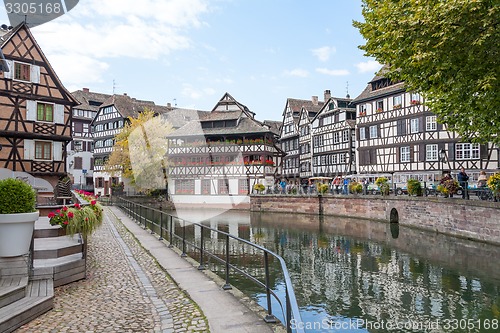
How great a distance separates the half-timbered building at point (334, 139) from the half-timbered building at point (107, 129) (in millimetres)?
24184

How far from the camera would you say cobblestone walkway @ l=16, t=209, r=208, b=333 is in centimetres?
633

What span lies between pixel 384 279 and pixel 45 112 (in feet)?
81.2

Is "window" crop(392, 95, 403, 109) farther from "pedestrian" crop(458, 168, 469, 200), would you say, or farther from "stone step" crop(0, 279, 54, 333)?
"stone step" crop(0, 279, 54, 333)

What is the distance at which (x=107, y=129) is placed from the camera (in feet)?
204

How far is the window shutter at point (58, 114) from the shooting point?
2939 centimetres

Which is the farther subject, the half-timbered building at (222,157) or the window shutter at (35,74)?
the half-timbered building at (222,157)

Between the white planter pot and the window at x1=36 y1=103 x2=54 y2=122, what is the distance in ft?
77.8

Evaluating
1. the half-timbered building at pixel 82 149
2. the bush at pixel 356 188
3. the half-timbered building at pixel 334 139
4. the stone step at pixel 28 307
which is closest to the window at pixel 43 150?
the stone step at pixel 28 307

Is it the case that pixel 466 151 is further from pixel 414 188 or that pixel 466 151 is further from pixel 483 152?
pixel 414 188

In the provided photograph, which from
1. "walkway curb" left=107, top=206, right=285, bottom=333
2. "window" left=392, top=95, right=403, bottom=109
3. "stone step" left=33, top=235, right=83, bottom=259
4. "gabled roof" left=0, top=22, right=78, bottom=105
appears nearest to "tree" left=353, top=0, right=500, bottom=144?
"walkway curb" left=107, top=206, right=285, bottom=333

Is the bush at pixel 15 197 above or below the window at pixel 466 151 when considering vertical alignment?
below

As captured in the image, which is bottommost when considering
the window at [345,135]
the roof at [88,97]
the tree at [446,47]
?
the tree at [446,47]

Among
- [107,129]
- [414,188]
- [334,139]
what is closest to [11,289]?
[414,188]

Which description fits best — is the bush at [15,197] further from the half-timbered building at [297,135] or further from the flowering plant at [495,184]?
the half-timbered building at [297,135]
